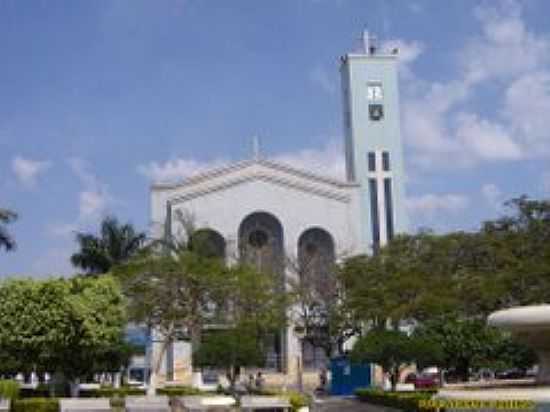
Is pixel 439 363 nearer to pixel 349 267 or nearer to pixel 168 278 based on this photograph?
pixel 168 278

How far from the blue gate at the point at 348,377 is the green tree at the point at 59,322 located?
13542 mm

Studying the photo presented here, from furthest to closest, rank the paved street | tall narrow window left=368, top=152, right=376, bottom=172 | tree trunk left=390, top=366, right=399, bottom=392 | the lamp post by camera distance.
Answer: tall narrow window left=368, top=152, right=376, bottom=172
the lamp post
tree trunk left=390, top=366, right=399, bottom=392
the paved street

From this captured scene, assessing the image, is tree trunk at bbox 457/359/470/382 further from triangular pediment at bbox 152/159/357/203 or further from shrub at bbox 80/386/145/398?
triangular pediment at bbox 152/159/357/203

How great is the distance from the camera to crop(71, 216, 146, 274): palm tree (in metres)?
60.5

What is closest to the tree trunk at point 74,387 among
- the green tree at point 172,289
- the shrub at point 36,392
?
the shrub at point 36,392

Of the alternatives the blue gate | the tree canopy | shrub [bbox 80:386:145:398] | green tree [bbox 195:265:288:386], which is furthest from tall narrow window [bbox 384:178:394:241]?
shrub [bbox 80:386:145:398]

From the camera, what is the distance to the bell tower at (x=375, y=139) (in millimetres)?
80125

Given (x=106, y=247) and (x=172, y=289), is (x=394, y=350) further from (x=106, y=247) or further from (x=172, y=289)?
(x=106, y=247)

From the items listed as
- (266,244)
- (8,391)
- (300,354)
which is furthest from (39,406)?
(266,244)

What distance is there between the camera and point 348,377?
46.2 metres

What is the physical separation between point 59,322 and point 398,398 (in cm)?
1245

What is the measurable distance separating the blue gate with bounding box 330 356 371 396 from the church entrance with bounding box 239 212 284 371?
1768 cm

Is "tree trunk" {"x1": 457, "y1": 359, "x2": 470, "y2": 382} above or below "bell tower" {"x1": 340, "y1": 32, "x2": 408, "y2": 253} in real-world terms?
below

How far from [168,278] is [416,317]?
12.4 m
